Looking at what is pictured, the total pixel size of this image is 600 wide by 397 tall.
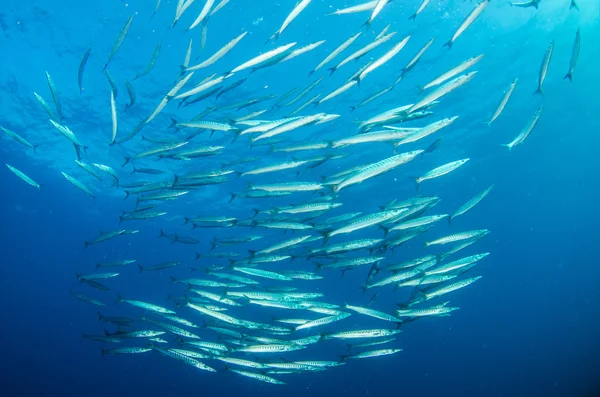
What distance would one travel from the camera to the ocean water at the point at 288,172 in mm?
13211

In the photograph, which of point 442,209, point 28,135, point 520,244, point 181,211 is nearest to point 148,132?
point 28,135

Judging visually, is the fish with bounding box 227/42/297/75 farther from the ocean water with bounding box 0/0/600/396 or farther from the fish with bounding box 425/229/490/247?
the fish with bounding box 425/229/490/247

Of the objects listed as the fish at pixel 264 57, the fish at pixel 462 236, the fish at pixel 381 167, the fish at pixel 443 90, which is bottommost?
the fish at pixel 462 236

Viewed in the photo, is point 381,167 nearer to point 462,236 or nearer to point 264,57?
point 264,57

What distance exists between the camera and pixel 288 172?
22.6m

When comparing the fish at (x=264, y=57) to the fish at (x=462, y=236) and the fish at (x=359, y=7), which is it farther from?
the fish at (x=462, y=236)

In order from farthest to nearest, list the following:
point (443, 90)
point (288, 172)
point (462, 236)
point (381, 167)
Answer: point (288, 172) → point (462, 236) → point (443, 90) → point (381, 167)

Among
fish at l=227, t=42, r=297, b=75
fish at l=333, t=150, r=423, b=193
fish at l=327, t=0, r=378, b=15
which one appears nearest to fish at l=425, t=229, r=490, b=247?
fish at l=333, t=150, r=423, b=193

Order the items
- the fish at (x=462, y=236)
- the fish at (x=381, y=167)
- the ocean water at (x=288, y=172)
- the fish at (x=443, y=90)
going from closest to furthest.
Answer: the fish at (x=381, y=167), the fish at (x=443, y=90), the fish at (x=462, y=236), the ocean water at (x=288, y=172)

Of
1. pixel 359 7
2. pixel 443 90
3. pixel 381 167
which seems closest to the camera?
pixel 381 167

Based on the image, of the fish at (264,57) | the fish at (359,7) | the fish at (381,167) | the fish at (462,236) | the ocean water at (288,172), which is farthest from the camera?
the ocean water at (288,172)

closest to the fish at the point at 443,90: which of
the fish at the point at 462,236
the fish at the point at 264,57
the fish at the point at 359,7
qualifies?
the fish at the point at 359,7

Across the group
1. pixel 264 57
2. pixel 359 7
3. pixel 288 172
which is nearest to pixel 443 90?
pixel 359 7

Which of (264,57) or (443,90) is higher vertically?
(264,57)
